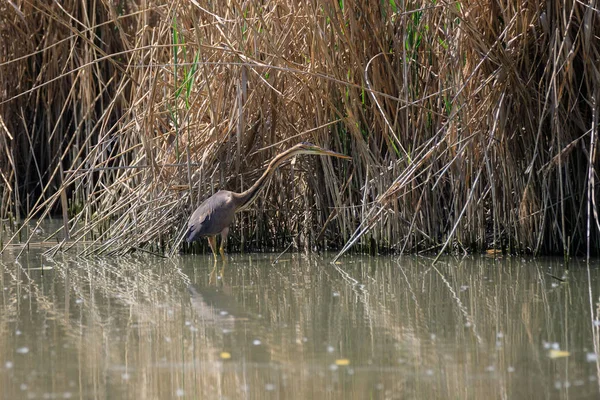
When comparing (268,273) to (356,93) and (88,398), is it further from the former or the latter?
(88,398)

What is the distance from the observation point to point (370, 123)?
7578 mm

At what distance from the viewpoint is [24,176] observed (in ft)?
35.6

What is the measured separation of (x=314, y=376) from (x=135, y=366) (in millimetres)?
824

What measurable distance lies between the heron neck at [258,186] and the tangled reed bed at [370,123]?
174 millimetres

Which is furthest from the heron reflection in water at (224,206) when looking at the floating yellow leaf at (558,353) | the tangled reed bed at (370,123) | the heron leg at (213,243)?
the floating yellow leaf at (558,353)

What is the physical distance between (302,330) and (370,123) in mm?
2887

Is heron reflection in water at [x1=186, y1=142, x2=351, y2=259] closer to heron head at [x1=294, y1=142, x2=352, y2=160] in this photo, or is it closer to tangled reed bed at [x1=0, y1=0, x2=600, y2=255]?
heron head at [x1=294, y1=142, x2=352, y2=160]

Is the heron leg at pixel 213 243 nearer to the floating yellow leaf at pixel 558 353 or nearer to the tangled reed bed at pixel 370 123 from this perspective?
the tangled reed bed at pixel 370 123

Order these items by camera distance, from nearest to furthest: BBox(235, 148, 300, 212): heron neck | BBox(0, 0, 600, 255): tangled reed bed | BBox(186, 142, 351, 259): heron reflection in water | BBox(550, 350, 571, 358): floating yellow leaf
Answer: BBox(550, 350, 571, 358): floating yellow leaf, BBox(0, 0, 600, 255): tangled reed bed, BBox(186, 142, 351, 259): heron reflection in water, BBox(235, 148, 300, 212): heron neck

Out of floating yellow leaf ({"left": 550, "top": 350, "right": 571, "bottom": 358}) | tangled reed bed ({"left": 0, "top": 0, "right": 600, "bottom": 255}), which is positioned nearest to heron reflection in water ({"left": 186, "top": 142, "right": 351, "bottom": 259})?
tangled reed bed ({"left": 0, "top": 0, "right": 600, "bottom": 255})

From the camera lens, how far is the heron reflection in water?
730 centimetres

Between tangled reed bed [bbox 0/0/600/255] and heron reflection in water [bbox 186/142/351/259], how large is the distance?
211 millimetres

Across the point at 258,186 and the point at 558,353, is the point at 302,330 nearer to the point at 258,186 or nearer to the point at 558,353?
the point at 558,353

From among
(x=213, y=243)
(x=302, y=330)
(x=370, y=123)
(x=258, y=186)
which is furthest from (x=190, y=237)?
(x=302, y=330)
